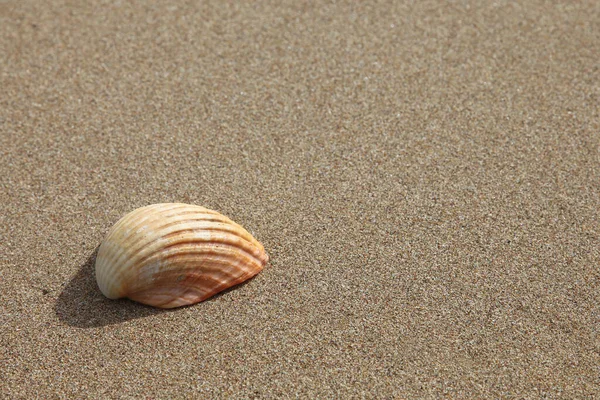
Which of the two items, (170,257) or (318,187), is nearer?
(170,257)

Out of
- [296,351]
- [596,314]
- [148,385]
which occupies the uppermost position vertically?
[596,314]

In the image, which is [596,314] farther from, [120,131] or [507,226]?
[120,131]

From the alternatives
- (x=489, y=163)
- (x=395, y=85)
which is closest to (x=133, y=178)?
(x=395, y=85)
